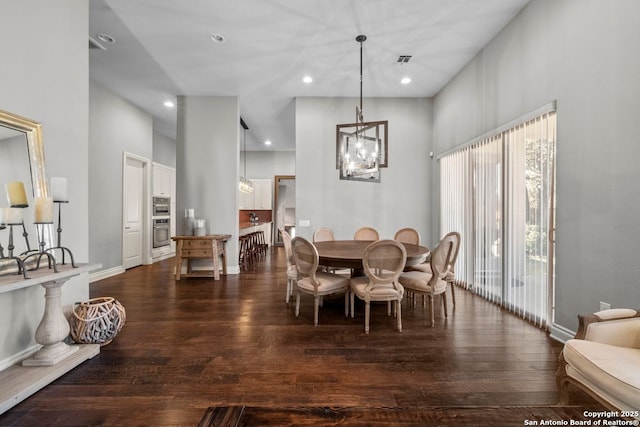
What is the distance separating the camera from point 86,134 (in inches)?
103

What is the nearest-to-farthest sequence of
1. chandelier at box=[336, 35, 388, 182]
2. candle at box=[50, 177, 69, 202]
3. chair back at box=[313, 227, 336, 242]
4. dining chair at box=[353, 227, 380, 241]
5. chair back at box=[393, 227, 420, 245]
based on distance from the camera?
candle at box=[50, 177, 69, 202]
chandelier at box=[336, 35, 388, 182]
chair back at box=[393, 227, 420, 245]
chair back at box=[313, 227, 336, 242]
dining chair at box=[353, 227, 380, 241]

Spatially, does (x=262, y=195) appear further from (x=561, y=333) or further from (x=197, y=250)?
(x=561, y=333)

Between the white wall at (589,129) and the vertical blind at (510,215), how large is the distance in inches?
7.4

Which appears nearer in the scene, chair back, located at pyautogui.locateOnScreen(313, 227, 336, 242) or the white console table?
the white console table

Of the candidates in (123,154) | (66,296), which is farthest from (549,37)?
(123,154)

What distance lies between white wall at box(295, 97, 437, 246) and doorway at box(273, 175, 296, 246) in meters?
4.50

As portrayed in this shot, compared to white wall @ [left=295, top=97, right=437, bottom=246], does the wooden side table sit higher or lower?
lower

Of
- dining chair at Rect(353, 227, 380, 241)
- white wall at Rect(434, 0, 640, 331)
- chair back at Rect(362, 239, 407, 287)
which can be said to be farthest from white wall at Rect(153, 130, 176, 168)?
white wall at Rect(434, 0, 640, 331)

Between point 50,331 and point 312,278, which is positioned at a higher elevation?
point 312,278

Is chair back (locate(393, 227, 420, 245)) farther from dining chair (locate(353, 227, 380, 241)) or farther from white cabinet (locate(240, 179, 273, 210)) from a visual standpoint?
white cabinet (locate(240, 179, 273, 210))

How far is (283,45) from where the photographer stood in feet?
11.9

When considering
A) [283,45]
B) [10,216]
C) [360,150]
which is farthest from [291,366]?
[283,45]

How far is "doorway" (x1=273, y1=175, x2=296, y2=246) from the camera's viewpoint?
31.6 ft

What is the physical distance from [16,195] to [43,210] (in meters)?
0.20
